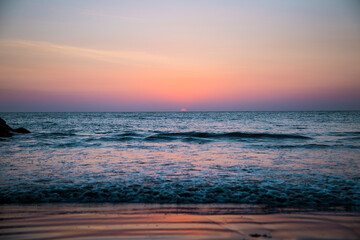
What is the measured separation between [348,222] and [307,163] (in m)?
6.71

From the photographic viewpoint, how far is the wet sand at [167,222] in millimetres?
4039

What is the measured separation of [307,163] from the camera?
35.7 ft

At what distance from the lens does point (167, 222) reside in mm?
4594

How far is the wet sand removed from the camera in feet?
13.3

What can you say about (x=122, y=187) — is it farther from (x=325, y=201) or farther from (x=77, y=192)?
(x=325, y=201)

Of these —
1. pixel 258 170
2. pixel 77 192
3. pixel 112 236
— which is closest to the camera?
pixel 112 236

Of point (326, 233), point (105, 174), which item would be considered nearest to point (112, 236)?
point (326, 233)

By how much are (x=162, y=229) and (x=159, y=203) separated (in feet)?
5.64

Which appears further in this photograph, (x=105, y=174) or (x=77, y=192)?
(x=105, y=174)

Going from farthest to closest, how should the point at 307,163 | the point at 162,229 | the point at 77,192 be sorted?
1. the point at 307,163
2. the point at 77,192
3. the point at 162,229

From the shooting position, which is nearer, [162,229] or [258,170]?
[162,229]

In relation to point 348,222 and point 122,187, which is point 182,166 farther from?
point 348,222

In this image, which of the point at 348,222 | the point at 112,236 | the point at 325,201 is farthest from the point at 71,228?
the point at 325,201

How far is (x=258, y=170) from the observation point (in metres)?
9.44
